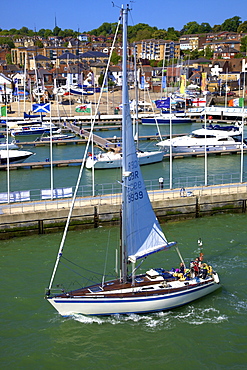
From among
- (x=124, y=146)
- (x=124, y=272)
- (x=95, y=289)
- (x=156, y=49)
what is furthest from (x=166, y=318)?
(x=156, y=49)

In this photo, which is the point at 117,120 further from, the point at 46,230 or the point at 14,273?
the point at 14,273

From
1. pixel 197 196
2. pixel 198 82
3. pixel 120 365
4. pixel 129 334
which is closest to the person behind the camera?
pixel 120 365

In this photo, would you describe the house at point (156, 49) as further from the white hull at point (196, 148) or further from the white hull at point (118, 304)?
the white hull at point (118, 304)

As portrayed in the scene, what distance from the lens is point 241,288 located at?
25.0 metres

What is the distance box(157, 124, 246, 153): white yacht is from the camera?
59062 mm

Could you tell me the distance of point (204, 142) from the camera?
Result: 59.6 m

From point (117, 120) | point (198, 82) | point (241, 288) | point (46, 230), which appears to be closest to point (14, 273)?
point (46, 230)

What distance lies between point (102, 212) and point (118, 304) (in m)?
12.6

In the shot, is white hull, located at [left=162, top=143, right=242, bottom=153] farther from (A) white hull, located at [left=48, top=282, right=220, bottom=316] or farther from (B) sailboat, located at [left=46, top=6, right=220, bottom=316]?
(A) white hull, located at [left=48, top=282, right=220, bottom=316]

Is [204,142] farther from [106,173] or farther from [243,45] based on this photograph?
[243,45]

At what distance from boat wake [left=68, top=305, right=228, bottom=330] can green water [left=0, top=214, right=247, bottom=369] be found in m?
0.04

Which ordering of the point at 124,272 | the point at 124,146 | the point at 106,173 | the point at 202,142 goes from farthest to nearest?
1. the point at 202,142
2. the point at 106,173
3. the point at 124,272
4. the point at 124,146

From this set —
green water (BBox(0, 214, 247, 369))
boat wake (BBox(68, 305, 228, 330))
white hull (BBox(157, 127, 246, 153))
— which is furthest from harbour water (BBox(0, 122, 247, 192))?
boat wake (BBox(68, 305, 228, 330))

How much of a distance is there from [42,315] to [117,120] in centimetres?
6814
